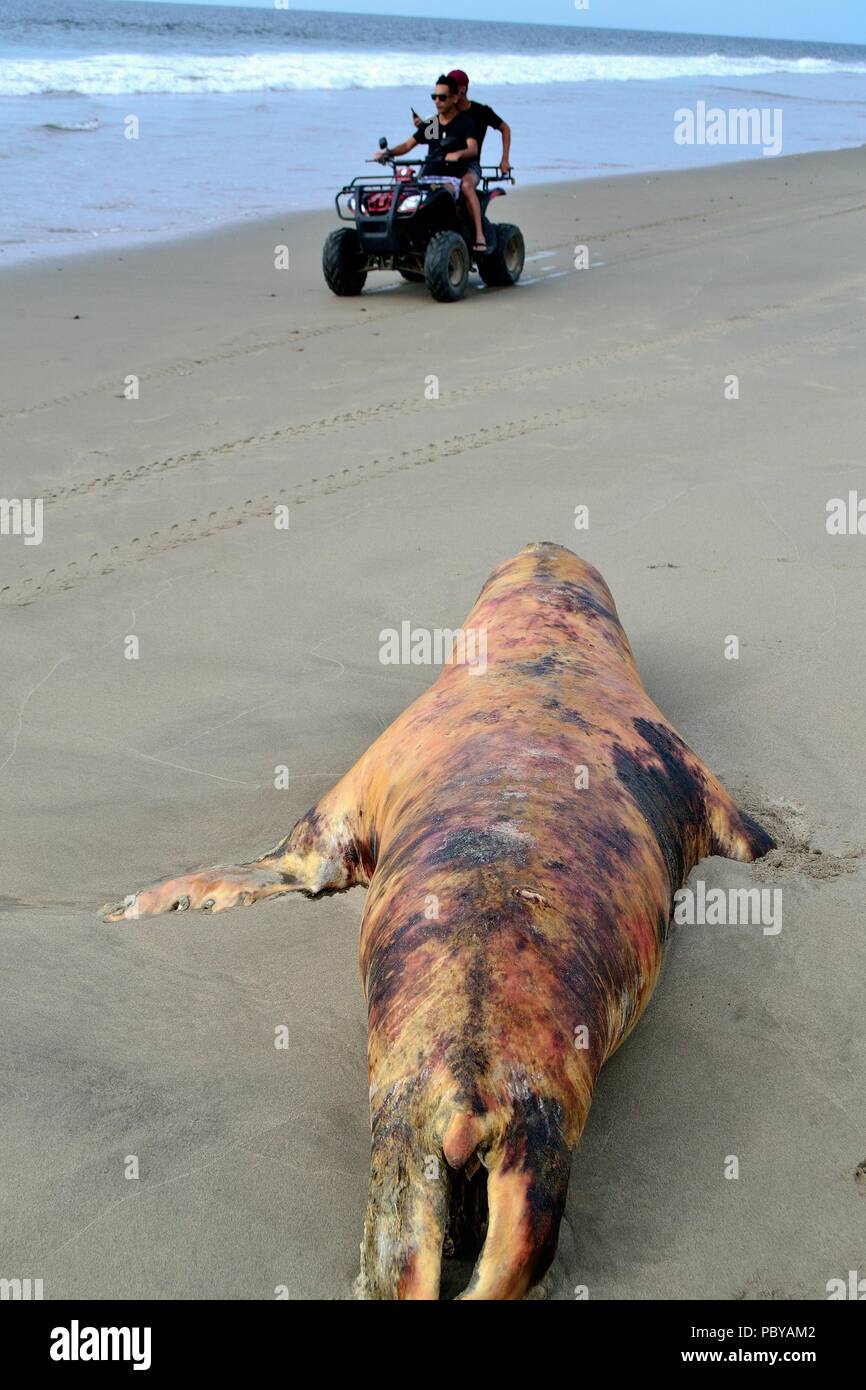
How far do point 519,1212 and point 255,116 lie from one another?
25.4 metres

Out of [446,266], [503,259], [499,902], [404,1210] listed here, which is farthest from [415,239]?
[404,1210]

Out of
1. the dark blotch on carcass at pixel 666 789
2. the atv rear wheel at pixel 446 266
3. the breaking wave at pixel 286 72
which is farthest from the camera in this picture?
the breaking wave at pixel 286 72

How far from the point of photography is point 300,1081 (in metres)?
2.35

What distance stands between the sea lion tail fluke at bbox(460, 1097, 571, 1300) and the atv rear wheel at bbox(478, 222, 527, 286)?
9.34 m

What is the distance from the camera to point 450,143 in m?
10.4

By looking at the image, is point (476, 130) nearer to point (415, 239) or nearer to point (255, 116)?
point (415, 239)

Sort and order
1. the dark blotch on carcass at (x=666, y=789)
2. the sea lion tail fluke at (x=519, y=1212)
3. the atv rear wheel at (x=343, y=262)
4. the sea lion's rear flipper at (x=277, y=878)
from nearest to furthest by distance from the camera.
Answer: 1. the sea lion tail fluke at (x=519, y=1212)
2. the dark blotch on carcass at (x=666, y=789)
3. the sea lion's rear flipper at (x=277, y=878)
4. the atv rear wheel at (x=343, y=262)

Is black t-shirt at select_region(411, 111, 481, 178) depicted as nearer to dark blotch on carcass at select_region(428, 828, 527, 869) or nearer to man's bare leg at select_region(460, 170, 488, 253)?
man's bare leg at select_region(460, 170, 488, 253)

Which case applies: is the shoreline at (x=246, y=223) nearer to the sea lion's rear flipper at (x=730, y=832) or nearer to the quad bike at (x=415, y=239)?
the quad bike at (x=415, y=239)

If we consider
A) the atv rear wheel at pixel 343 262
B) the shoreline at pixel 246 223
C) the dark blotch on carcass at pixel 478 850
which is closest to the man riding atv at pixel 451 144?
the atv rear wheel at pixel 343 262

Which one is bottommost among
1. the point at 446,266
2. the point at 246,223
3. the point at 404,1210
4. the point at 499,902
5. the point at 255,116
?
the point at 404,1210

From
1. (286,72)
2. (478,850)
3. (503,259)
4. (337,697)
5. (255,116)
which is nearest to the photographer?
(478,850)

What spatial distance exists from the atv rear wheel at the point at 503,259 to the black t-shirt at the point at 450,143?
1.86ft

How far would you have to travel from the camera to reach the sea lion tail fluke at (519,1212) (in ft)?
5.68
